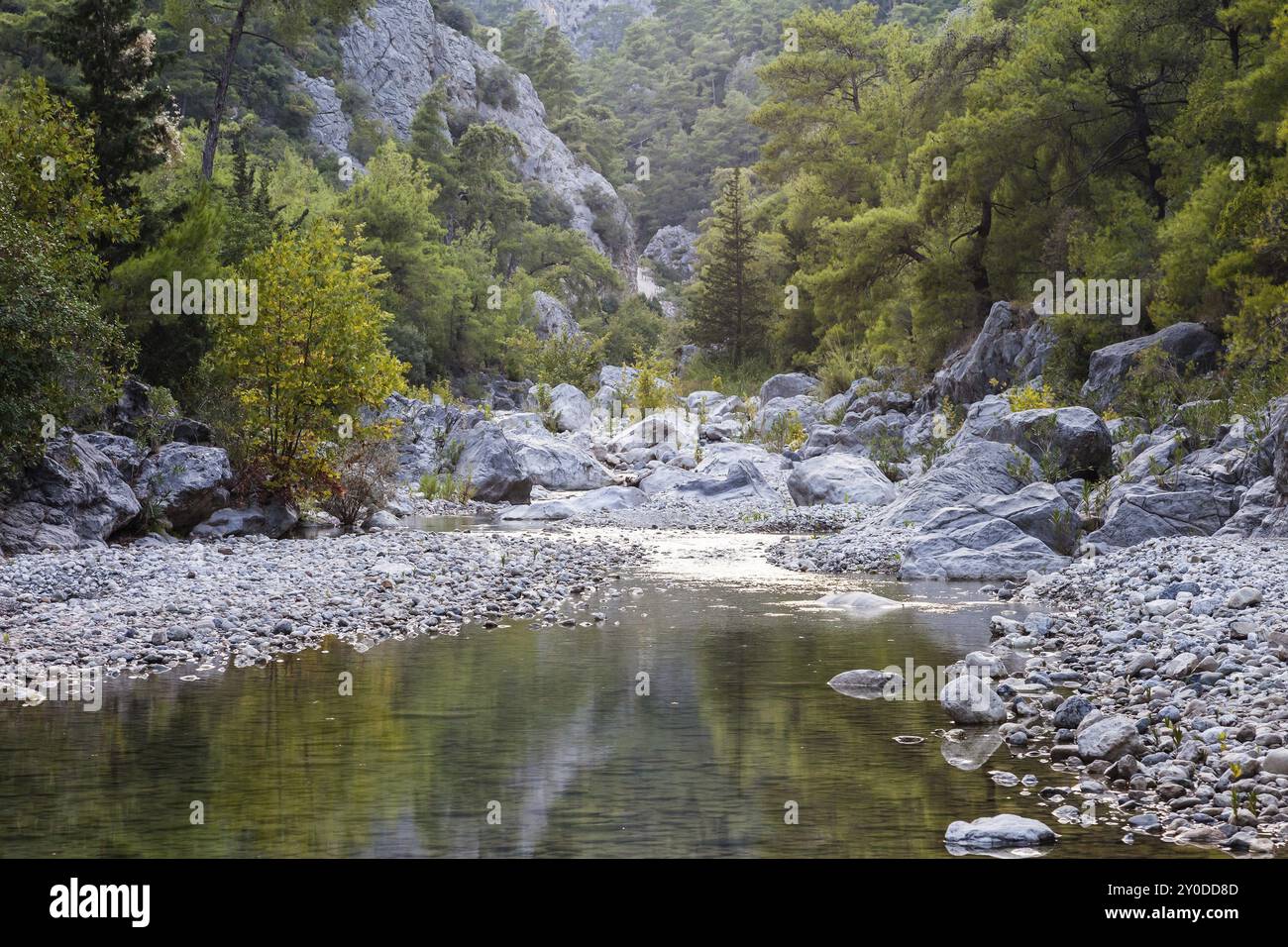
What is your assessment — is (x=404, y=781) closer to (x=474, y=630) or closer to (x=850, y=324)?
(x=474, y=630)

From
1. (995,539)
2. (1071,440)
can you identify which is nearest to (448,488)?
(1071,440)

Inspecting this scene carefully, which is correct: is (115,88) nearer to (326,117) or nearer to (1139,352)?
(1139,352)

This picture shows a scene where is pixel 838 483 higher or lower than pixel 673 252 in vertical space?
lower

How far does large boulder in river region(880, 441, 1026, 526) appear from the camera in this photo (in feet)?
57.4

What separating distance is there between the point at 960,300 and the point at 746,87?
85.1 m

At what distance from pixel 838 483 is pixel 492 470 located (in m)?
8.12

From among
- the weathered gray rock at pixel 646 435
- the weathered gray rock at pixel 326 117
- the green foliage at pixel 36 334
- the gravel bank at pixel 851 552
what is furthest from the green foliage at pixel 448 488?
the weathered gray rock at pixel 326 117

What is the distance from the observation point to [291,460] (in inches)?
723

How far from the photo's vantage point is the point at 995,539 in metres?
15.4

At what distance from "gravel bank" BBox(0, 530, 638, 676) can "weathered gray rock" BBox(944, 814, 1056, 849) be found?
619cm

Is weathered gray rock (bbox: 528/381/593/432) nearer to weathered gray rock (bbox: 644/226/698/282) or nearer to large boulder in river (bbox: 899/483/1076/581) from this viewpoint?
large boulder in river (bbox: 899/483/1076/581)

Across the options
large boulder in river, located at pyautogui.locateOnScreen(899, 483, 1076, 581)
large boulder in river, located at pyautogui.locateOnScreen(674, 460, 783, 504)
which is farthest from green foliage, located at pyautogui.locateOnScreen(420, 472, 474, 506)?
large boulder in river, located at pyautogui.locateOnScreen(899, 483, 1076, 581)
